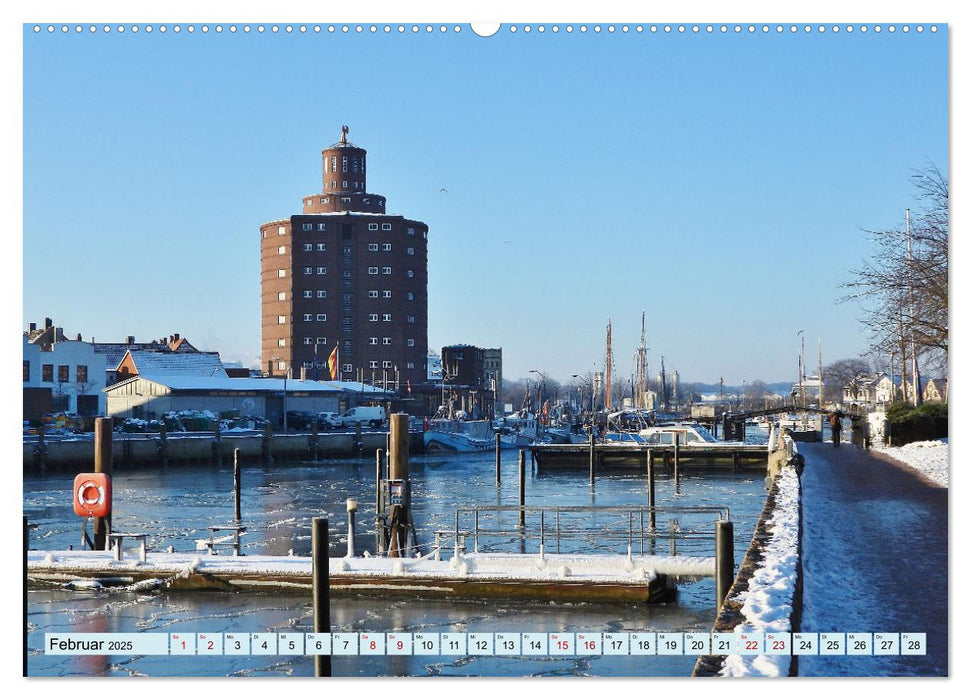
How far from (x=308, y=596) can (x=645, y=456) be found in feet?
145

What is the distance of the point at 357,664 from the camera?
14398 mm

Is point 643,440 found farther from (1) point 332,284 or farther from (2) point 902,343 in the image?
(2) point 902,343

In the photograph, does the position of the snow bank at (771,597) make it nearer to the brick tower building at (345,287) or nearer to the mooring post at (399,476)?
the mooring post at (399,476)

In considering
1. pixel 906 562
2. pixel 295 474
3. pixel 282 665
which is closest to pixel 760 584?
pixel 906 562

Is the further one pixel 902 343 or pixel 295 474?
pixel 295 474

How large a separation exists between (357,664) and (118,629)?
6.75 meters

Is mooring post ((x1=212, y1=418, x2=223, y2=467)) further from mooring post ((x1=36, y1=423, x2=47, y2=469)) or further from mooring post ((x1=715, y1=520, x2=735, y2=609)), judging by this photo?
mooring post ((x1=715, y1=520, x2=735, y2=609))

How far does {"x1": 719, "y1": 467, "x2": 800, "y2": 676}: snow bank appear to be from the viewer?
8.38 m

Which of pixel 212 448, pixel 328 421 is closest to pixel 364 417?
pixel 328 421

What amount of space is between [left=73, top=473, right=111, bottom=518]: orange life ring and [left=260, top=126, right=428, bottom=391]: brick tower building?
77049 mm

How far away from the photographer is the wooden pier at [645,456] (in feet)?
200

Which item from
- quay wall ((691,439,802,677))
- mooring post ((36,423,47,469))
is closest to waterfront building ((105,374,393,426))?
mooring post ((36,423,47,469))

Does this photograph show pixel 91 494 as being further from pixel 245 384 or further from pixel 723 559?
pixel 245 384

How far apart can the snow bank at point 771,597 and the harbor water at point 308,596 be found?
3.91 ft
